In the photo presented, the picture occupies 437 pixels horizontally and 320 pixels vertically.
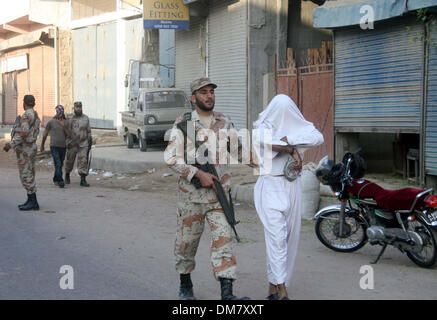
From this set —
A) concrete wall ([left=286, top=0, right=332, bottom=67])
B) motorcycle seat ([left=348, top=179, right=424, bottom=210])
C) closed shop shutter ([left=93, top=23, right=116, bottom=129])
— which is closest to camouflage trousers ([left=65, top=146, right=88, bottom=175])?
concrete wall ([left=286, top=0, right=332, bottom=67])

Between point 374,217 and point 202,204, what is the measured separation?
2503 millimetres

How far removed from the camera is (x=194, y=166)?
4656 mm

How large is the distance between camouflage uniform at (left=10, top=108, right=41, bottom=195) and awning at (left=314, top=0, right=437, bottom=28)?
5259 mm

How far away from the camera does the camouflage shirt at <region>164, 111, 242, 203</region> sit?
4590 mm

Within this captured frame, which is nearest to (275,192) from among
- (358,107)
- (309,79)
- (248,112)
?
(358,107)

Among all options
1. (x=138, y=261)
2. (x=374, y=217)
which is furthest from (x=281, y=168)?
(x=138, y=261)

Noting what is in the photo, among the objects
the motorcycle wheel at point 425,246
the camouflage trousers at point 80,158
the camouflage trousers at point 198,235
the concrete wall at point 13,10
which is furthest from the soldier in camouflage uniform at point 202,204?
the concrete wall at point 13,10

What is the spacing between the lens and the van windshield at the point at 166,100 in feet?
58.1

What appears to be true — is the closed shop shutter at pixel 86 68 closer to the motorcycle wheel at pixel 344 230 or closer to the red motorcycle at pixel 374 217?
the motorcycle wheel at pixel 344 230

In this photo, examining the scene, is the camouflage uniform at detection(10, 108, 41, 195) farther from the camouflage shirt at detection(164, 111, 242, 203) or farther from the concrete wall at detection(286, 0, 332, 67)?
the concrete wall at detection(286, 0, 332, 67)

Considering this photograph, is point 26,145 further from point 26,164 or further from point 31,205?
point 31,205

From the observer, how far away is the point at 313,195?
28.9 feet

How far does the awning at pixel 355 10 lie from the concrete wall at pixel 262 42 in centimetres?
409

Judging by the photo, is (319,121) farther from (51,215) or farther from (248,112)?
(51,215)
